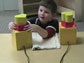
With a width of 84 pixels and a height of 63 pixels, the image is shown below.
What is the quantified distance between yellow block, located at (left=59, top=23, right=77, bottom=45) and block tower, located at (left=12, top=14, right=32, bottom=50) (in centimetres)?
16

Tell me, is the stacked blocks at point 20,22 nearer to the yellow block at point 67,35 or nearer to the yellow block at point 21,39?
the yellow block at point 21,39

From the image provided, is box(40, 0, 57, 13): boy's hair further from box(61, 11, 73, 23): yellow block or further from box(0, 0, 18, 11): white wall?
box(0, 0, 18, 11): white wall

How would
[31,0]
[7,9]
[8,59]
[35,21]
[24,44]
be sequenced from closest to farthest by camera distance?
[8,59] → [24,44] → [35,21] → [31,0] → [7,9]

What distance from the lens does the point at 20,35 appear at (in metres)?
0.96

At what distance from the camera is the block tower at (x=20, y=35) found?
0.95 metres

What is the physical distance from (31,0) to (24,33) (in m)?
2.35

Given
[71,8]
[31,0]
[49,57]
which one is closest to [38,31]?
[49,57]

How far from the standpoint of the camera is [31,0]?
3.26 meters

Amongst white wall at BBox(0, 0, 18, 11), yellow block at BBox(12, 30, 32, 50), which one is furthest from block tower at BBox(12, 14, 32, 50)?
white wall at BBox(0, 0, 18, 11)

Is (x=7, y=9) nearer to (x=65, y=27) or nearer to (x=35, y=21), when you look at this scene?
(x=35, y=21)

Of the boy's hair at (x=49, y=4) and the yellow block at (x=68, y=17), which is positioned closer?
the yellow block at (x=68, y=17)

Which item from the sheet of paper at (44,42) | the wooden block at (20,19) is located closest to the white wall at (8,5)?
the sheet of paper at (44,42)

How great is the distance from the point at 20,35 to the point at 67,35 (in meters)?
0.23

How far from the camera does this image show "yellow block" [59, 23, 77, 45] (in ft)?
3.32
